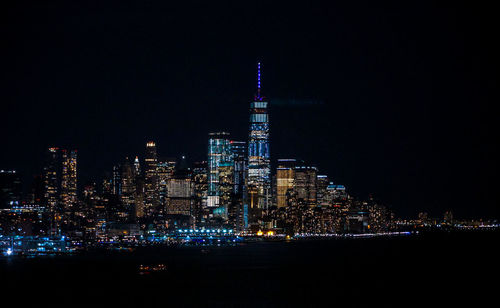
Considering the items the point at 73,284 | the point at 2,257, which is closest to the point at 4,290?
the point at 73,284

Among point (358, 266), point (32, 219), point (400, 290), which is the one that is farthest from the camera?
point (32, 219)

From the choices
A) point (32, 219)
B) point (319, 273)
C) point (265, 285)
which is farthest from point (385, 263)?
point (32, 219)

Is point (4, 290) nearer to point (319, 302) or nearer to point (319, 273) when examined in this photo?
point (319, 302)

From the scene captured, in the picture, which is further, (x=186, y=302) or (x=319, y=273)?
(x=319, y=273)

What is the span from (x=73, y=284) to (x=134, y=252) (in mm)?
68709

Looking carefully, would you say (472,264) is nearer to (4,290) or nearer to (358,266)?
(358,266)

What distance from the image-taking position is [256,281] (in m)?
100

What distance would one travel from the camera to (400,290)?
8662cm

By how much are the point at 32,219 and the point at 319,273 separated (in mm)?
99756

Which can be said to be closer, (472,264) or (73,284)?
(73,284)

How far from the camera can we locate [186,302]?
257 feet

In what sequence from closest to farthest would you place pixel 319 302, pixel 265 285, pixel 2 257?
pixel 319 302 < pixel 265 285 < pixel 2 257

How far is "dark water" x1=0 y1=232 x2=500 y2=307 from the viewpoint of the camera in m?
79.5

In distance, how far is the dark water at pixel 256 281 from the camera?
7950 centimetres
